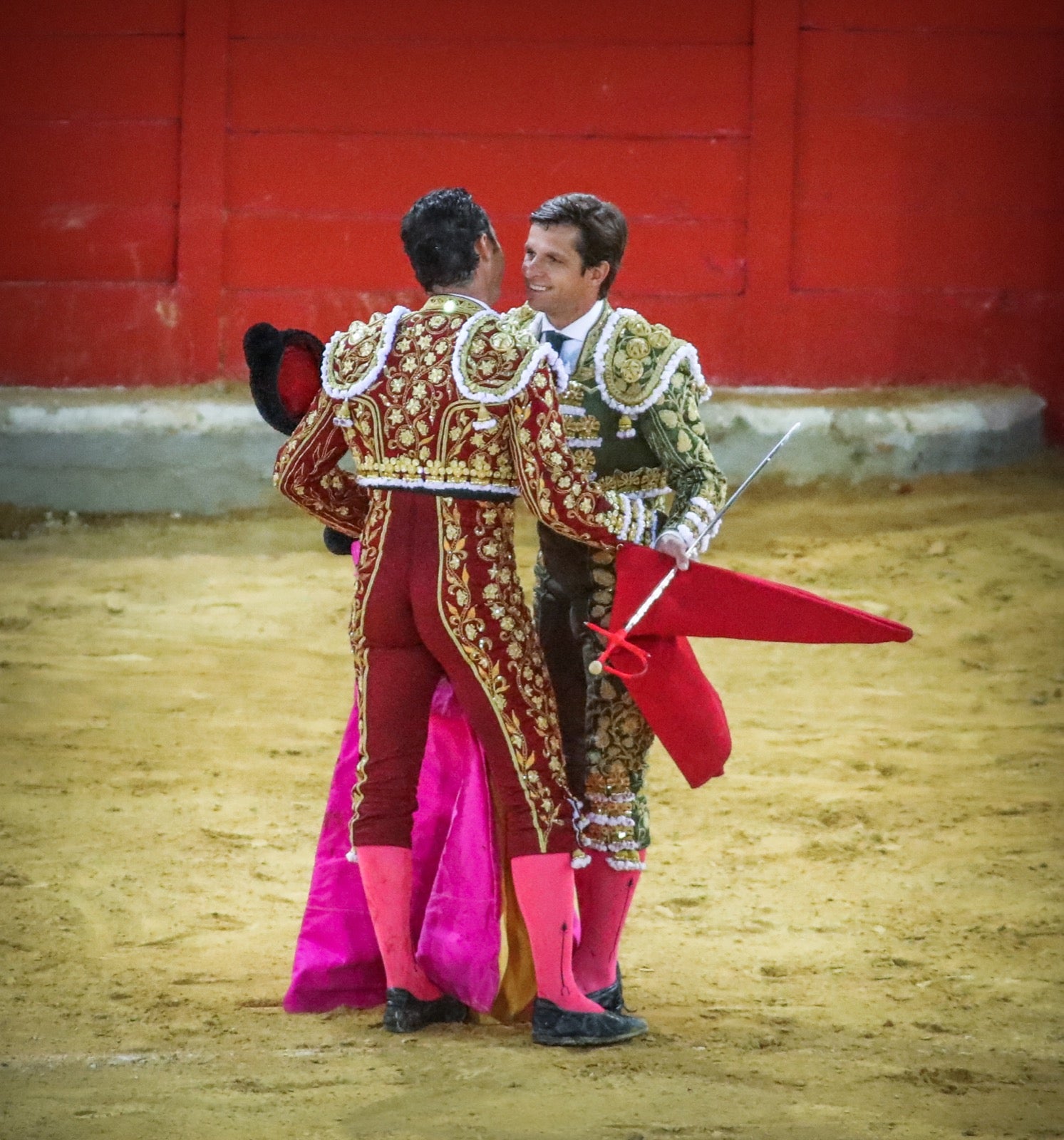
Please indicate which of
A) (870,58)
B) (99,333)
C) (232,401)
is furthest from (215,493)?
(870,58)

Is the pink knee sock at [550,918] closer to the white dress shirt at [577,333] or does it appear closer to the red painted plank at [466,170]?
the white dress shirt at [577,333]

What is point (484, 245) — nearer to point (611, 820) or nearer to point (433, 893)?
point (611, 820)

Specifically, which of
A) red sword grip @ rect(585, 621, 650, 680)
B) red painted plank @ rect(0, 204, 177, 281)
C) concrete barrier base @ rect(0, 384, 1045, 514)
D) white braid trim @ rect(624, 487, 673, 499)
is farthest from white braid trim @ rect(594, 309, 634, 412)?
red painted plank @ rect(0, 204, 177, 281)

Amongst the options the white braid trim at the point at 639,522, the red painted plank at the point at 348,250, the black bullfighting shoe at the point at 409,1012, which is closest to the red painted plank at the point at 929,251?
the red painted plank at the point at 348,250

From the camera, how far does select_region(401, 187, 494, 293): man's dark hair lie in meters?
3.26

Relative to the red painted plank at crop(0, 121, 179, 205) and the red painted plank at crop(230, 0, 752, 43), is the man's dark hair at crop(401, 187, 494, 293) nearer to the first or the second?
the red painted plank at crop(230, 0, 752, 43)

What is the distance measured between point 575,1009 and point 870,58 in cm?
622

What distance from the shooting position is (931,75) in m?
8.62

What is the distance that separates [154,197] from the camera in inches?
337

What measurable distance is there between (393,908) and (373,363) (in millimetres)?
983

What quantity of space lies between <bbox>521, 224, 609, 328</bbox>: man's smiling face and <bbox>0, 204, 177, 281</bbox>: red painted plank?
215 inches

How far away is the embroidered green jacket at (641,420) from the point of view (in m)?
3.40

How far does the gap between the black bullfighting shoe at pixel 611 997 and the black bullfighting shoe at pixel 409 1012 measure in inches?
11.2

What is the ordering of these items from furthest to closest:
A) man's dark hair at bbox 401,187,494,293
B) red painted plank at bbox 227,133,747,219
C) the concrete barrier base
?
red painted plank at bbox 227,133,747,219 < the concrete barrier base < man's dark hair at bbox 401,187,494,293
